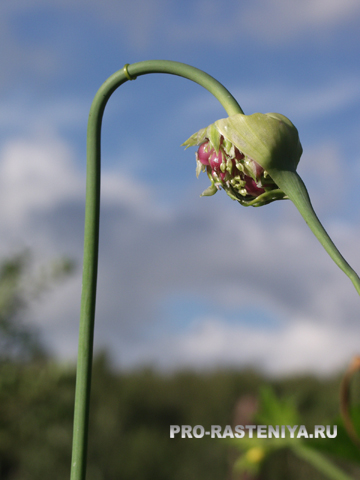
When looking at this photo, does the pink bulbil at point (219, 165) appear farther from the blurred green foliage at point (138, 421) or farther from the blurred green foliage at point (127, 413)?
the blurred green foliage at point (138, 421)

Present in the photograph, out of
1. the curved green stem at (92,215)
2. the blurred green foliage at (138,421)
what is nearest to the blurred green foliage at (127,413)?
the blurred green foliage at (138,421)

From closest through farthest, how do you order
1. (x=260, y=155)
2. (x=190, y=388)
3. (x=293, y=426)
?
(x=260, y=155) → (x=293, y=426) → (x=190, y=388)

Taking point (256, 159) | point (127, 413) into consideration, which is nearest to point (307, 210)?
point (256, 159)

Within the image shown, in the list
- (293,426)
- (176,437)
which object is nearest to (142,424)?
(176,437)

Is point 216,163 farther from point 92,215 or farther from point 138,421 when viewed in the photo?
point 138,421

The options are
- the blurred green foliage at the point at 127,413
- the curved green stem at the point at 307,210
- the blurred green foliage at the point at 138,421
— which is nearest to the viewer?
the curved green stem at the point at 307,210

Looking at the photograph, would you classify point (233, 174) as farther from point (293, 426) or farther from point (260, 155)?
point (293, 426)

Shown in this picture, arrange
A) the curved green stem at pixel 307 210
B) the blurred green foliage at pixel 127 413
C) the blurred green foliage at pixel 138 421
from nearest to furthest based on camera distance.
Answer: the curved green stem at pixel 307 210
the blurred green foliage at pixel 127 413
the blurred green foliage at pixel 138 421
